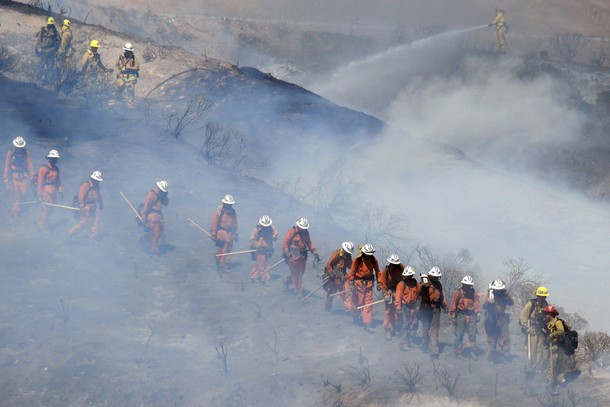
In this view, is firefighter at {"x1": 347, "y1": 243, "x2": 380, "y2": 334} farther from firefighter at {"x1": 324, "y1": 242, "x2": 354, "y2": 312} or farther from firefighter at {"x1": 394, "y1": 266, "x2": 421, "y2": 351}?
firefighter at {"x1": 394, "y1": 266, "x2": 421, "y2": 351}

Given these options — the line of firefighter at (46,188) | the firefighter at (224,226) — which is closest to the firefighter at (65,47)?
the line of firefighter at (46,188)

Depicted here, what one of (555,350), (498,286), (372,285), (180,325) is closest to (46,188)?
(180,325)

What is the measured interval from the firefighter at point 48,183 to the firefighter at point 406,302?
7565 millimetres

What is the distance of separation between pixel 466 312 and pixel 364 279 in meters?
1.91

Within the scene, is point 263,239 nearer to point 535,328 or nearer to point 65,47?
point 535,328

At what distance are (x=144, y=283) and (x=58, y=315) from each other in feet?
6.62

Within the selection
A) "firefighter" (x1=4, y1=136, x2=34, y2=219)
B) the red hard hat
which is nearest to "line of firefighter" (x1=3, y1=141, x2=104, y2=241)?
"firefighter" (x1=4, y1=136, x2=34, y2=219)

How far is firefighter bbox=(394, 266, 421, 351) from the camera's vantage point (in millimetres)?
14273

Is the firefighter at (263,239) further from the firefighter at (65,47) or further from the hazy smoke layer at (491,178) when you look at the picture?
the firefighter at (65,47)

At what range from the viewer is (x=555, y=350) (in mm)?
12672

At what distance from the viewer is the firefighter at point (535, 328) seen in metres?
13.1

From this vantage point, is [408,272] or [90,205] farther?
[90,205]

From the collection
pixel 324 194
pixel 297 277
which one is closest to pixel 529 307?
pixel 297 277

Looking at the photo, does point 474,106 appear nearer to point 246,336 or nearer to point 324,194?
point 324,194
